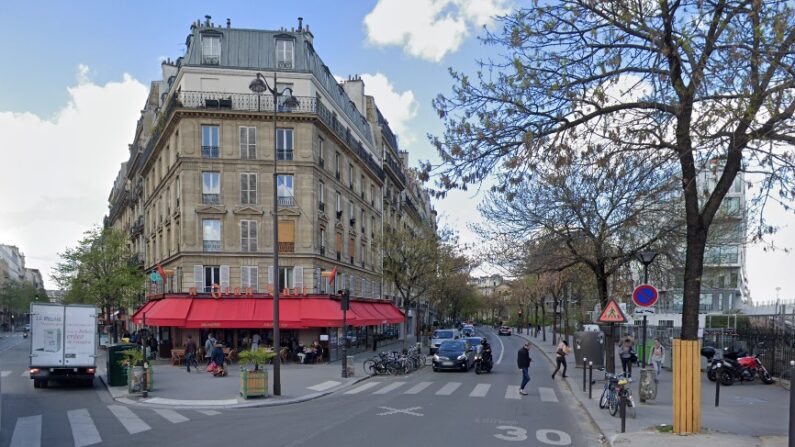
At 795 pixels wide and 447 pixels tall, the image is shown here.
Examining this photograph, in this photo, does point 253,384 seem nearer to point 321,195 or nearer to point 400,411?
point 400,411

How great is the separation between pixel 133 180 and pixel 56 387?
137 ft

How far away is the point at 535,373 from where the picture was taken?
28.2 meters

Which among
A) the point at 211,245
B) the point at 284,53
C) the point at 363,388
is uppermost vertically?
→ the point at 284,53

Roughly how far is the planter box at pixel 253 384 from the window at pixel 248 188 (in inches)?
695

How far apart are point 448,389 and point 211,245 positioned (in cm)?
1854

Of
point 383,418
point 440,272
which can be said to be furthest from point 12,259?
point 383,418

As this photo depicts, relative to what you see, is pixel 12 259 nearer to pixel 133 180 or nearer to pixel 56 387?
pixel 133 180

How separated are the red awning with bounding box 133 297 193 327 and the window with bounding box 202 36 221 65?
530 inches

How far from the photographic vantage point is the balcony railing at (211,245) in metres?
34.3

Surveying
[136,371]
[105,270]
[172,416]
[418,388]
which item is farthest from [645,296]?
[105,270]

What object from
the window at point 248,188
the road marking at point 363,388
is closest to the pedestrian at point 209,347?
the window at point 248,188

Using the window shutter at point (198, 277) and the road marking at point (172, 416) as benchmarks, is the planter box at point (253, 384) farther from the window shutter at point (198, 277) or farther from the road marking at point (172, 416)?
the window shutter at point (198, 277)

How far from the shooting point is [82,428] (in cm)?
1319

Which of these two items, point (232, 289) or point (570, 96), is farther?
point (232, 289)
